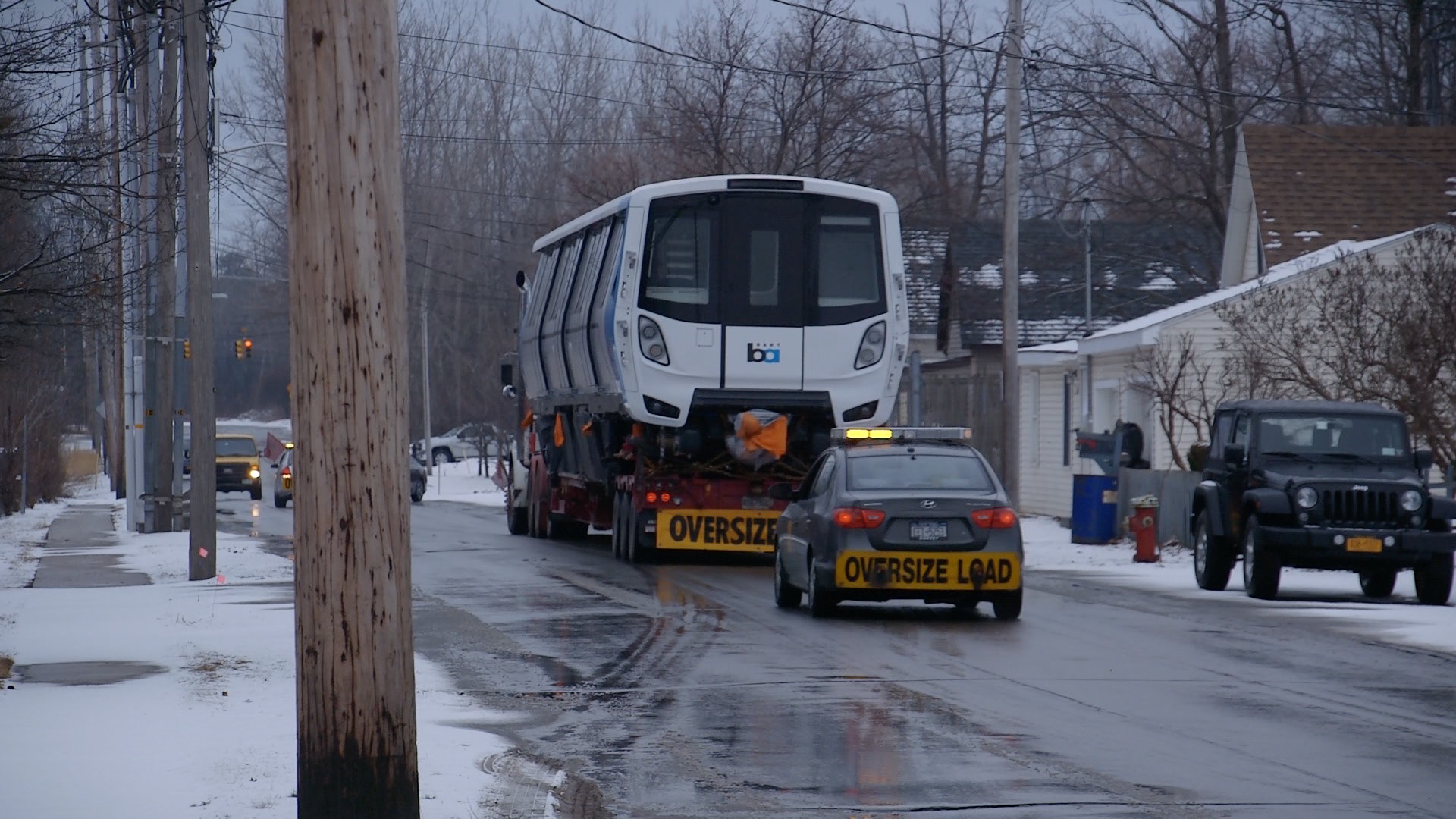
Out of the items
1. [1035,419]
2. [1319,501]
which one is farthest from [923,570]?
[1035,419]

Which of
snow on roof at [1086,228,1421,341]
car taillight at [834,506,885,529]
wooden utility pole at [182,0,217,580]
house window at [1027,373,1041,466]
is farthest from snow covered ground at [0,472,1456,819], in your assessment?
house window at [1027,373,1041,466]

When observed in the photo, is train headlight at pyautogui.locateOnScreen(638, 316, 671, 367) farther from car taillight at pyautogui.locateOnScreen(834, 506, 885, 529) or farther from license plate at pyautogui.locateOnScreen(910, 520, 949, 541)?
license plate at pyautogui.locateOnScreen(910, 520, 949, 541)

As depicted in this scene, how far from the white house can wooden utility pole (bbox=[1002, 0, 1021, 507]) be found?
2.66 m

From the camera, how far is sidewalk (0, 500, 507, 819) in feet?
26.5

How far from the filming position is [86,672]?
12.5 m

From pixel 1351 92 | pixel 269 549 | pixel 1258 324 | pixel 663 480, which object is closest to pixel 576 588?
pixel 663 480

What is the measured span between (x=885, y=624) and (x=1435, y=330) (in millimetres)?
10535

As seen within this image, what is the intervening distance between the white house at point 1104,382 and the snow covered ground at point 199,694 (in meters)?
8.13

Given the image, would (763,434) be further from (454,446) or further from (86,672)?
(454,446)

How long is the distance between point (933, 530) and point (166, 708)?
7.26m

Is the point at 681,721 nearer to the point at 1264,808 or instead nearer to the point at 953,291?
the point at 1264,808

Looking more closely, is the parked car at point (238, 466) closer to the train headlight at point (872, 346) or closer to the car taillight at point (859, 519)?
the train headlight at point (872, 346)

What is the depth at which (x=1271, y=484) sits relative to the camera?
18.8 meters

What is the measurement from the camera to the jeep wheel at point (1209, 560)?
1997cm
